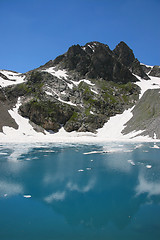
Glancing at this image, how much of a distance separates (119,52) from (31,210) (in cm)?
14267

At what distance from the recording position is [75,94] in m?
84.9

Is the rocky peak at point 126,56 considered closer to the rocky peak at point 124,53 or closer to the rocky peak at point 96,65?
the rocky peak at point 124,53

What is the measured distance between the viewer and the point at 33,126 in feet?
220

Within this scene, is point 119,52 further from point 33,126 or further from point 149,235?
point 149,235

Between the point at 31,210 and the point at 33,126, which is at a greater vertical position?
the point at 33,126

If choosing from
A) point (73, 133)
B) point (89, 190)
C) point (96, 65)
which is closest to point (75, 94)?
point (73, 133)

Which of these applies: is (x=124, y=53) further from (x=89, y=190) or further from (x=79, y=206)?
(x=79, y=206)

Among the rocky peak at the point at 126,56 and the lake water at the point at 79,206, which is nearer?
the lake water at the point at 79,206

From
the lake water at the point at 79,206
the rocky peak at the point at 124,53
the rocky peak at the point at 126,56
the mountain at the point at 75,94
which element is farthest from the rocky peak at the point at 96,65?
the lake water at the point at 79,206

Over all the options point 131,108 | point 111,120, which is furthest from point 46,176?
point 131,108

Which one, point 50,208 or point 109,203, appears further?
point 109,203

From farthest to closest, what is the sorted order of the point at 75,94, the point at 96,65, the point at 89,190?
the point at 96,65 < the point at 75,94 < the point at 89,190

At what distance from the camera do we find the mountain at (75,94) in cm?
7006

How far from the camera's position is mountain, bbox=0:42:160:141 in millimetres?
70062
